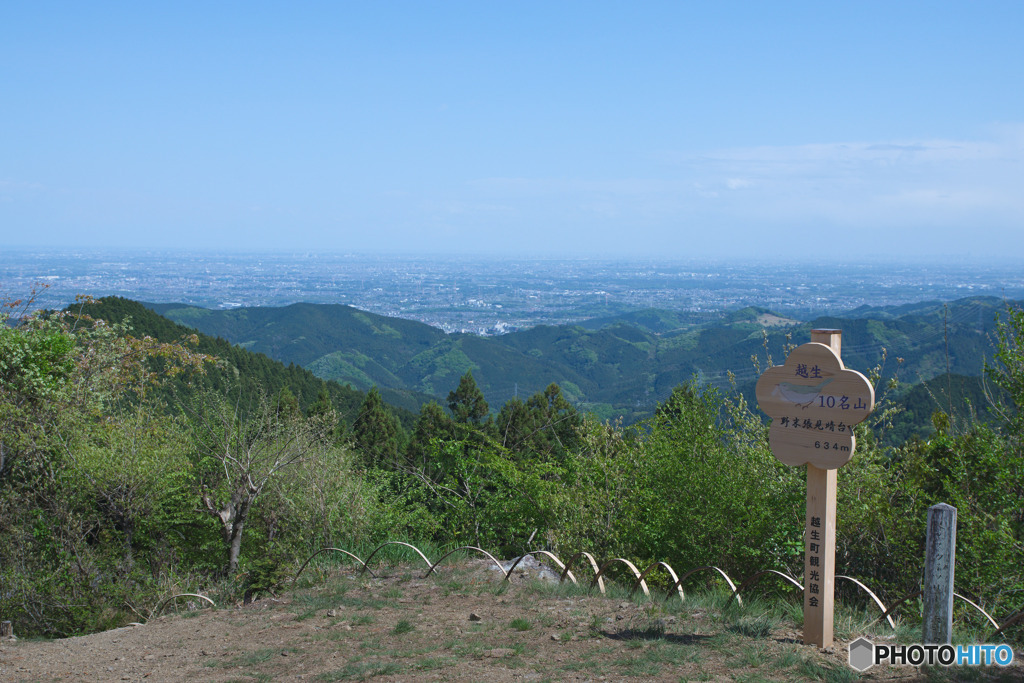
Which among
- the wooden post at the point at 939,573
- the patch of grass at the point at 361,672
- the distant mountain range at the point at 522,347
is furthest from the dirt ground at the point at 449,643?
the distant mountain range at the point at 522,347

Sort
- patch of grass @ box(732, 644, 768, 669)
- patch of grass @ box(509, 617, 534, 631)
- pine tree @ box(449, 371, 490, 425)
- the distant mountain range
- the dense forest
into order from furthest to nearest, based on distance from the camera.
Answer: the distant mountain range < pine tree @ box(449, 371, 490, 425) < the dense forest < patch of grass @ box(509, 617, 534, 631) < patch of grass @ box(732, 644, 768, 669)

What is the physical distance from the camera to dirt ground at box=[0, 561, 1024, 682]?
5512 millimetres

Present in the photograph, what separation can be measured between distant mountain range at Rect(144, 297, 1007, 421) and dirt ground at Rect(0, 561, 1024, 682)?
305 ft

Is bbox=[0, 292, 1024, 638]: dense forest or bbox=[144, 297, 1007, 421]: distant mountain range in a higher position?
bbox=[0, 292, 1024, 638]: dense forest

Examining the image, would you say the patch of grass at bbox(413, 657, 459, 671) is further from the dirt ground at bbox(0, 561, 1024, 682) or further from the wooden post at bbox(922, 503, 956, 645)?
the wooden post at bbox(922, 503, 956, 645)

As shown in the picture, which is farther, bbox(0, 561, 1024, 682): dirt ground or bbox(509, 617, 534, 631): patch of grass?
bbox(509, 617, 534, 631): patch of grass

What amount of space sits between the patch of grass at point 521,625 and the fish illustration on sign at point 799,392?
10.1 feet

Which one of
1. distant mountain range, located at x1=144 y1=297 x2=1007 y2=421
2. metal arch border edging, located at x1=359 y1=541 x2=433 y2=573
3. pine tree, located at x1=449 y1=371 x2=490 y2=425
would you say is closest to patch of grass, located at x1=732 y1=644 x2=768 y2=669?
metal arch border edging, located at x1=359 y1=541 x2=433 y2=573

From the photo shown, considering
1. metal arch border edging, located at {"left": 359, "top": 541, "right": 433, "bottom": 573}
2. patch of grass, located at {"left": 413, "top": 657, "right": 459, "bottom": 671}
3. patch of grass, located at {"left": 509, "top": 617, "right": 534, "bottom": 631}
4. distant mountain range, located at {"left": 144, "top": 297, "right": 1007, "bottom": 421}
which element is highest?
patch of grass, located at {"left": 413, "top": 657, "right": 459, "bottom": 671}

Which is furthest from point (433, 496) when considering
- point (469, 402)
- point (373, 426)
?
point (373, 426)

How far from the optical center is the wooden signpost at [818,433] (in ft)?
18.5

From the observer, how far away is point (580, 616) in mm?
6973

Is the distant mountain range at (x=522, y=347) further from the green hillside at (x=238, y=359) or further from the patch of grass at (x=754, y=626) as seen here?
the patch of grass at (x=754, y=626)

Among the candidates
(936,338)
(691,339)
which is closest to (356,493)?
(936,338)
